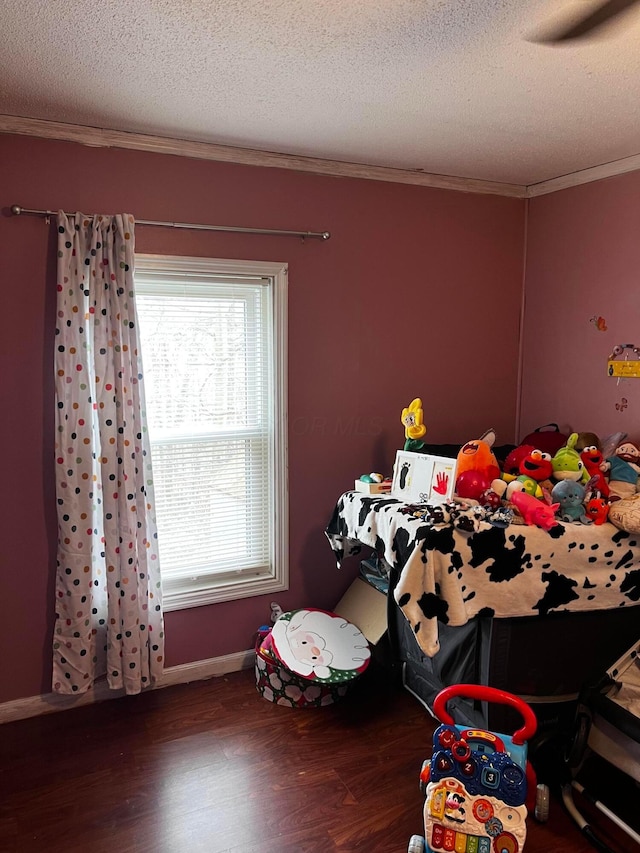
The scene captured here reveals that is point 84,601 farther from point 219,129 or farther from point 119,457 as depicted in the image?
point 219,129

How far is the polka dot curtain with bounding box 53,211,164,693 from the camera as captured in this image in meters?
2.44

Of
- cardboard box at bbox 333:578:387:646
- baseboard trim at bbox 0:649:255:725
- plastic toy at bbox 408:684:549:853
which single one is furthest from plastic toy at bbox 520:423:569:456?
baseboard trim at bbox 0:649:255:725

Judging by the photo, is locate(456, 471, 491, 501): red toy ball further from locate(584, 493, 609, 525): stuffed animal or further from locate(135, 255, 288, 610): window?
locate(135, 255, 288, 610): window

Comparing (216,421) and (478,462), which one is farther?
(216,421)

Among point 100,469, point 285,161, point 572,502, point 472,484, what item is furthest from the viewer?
point 285,161

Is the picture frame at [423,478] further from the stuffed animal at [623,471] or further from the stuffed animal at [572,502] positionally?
the stuffed animal at [623,471]

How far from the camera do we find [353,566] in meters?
3.19

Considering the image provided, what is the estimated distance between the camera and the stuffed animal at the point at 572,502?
88.7 inches

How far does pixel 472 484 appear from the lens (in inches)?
93.1

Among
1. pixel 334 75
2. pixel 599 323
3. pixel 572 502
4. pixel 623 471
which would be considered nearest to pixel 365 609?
pixel 572 502

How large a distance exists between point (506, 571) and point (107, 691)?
1769mm

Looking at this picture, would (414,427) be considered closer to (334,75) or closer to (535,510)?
(535,510)

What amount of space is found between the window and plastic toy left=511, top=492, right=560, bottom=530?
1.12 meters

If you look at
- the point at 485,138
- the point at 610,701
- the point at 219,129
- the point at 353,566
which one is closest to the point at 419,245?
the point at 485,138
